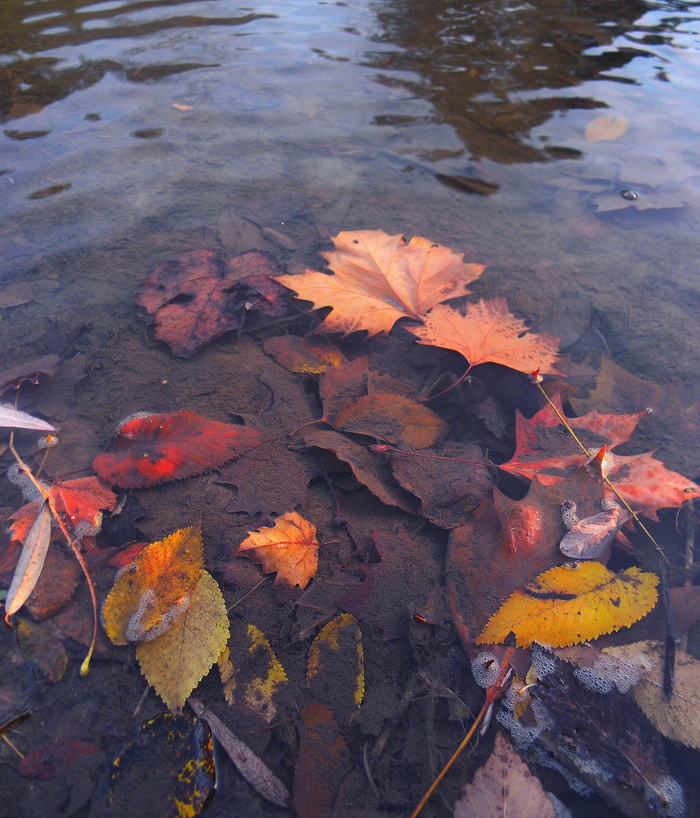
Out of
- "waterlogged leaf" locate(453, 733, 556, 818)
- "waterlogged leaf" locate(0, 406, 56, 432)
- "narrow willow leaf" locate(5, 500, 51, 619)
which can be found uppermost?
"waterlogged leaf" locate(0, 406, 56, 432)

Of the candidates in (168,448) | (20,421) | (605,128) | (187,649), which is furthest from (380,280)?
(605,128)

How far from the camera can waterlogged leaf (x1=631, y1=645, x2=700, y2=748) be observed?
4.23 feet

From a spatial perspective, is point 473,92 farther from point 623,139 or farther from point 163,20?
point 163,20

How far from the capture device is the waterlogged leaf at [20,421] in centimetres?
170

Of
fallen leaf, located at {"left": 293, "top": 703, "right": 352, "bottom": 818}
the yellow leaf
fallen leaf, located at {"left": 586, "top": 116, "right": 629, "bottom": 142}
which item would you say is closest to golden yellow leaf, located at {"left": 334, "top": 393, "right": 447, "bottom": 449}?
the yellow leaf

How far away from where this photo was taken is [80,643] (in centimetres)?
135

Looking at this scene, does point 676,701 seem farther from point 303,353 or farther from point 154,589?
point 303,353

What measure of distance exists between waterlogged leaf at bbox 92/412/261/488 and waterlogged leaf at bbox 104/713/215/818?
2.23 ft

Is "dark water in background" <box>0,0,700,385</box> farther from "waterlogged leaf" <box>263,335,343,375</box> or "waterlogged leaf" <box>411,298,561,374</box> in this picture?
"waterlogged leaf" <box>263,335,343,375</box>

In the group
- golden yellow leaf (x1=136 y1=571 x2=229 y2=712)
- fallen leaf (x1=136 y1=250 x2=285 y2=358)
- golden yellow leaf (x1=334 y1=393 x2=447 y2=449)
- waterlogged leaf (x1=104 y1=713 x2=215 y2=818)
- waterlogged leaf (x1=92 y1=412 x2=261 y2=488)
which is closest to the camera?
waterlogged leaf (x1=104 y1=713 x2=215 y2=818)

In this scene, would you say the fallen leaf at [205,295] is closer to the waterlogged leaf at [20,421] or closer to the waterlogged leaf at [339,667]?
the waterlogged leaf at [20,421]

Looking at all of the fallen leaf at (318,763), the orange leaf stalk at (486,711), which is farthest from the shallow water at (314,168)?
the orange leaf stalk at (486,711)

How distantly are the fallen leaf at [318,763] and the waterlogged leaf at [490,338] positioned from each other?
49.9 inches

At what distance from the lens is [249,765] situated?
121cm
